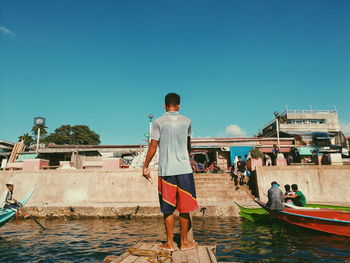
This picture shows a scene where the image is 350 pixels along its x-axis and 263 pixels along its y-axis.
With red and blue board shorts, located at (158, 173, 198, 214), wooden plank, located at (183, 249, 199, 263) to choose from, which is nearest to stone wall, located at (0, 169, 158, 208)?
wooden plank, located at (183, 249, 199, 263)

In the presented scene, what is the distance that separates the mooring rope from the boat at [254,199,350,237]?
6.23 m

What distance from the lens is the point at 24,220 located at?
10.3 meters

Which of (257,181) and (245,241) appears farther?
(257,181)

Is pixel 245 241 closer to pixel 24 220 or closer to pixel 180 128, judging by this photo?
pixel 180 128

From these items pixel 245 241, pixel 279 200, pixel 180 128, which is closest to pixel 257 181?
pixel 279 200

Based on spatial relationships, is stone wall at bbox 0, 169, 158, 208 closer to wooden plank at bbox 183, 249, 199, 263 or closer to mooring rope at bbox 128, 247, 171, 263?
mooring rope at bbox 128, 247, 171, 263

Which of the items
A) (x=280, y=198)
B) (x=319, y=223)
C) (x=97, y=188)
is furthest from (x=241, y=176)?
(x=97, y=188)

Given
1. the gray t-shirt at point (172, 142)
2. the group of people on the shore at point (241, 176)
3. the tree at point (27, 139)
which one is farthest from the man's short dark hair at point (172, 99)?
the tree at point (27, 139)

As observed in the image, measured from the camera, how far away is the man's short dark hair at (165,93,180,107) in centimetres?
339

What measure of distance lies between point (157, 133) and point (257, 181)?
11602 mm

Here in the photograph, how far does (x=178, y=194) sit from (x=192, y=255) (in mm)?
801

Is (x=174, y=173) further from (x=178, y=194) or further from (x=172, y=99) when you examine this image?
(x=172, y=99)

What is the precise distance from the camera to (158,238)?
6598 mm

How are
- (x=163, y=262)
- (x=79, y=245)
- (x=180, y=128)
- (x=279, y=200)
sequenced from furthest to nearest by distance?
(x=279, y=200) < (x=79, y=245) < (x=180, y=128) < (x=163, y=262)
